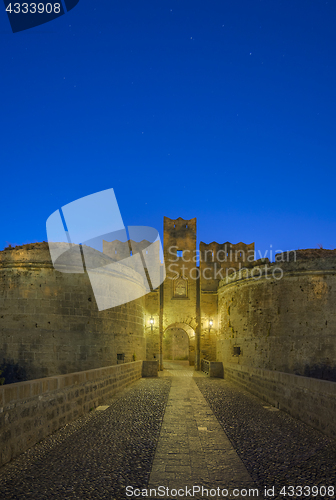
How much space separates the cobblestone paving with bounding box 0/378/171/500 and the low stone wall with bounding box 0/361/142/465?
0.15 metres

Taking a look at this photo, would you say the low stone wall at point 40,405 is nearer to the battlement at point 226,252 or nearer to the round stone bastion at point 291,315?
the round stone bastion at point 291,315

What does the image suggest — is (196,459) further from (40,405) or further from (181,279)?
(181,279)

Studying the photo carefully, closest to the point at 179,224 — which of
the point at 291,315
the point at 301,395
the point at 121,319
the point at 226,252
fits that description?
the point at 226,252

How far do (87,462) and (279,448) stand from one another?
8.72ft

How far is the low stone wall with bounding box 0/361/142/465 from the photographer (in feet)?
14.3

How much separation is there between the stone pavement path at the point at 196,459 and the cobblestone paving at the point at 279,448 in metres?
0.18

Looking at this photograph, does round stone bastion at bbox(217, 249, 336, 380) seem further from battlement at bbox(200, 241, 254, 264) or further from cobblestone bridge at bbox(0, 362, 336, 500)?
battlement at bbox(200, 241, 254, 264)

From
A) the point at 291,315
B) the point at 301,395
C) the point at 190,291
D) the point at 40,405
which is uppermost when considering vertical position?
the point at 190,291

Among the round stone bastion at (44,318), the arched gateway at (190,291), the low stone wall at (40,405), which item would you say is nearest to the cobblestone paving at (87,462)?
the low stone wall at (40,405)

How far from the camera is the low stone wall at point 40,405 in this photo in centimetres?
436

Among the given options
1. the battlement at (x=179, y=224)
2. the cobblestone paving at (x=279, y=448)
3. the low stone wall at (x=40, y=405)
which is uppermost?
the battlement at (x=179, y=224)

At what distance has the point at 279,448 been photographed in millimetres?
5086

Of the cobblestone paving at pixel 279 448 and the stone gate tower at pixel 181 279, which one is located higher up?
the stone gate tower at pixel 181 279

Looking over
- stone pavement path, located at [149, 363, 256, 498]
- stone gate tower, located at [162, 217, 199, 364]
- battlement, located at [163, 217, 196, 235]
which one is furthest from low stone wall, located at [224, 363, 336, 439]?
battlement, located at [163, 217, 196, 235]
